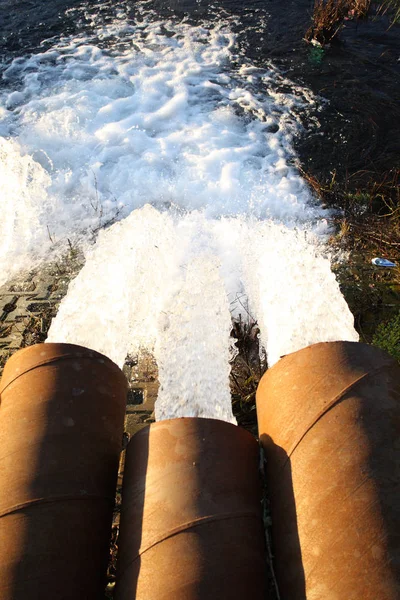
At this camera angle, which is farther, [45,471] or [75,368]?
[75,368]

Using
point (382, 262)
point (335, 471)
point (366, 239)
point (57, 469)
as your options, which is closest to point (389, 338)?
point (382, 262)

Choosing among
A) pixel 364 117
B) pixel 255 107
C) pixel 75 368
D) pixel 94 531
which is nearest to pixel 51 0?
pixel 255 107

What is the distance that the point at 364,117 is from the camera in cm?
788

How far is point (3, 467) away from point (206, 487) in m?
0.95

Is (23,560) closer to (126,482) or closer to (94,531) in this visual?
(94,531)

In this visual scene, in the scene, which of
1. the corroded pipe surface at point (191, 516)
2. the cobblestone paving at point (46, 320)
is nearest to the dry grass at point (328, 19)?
the cobblestone paving at point (46, 320)

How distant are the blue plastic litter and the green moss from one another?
0.89 m

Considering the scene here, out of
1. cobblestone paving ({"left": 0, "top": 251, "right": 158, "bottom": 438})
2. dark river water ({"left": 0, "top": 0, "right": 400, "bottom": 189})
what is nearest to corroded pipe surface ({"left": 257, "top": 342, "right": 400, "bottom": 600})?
cobblestone paving ({"left": 0, "top": 251, "right": 158, "bottom": 438})

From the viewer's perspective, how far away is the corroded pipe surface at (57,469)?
6.89 feet

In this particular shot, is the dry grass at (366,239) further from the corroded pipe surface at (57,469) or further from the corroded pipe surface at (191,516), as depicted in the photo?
the corroded pipe surface at (57,469)

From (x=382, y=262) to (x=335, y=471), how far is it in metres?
3.60

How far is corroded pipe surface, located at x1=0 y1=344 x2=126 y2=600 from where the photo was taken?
2.10m

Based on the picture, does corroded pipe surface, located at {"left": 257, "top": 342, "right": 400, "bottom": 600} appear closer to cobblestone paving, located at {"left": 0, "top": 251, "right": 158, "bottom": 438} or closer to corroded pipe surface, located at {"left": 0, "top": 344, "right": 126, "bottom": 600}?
corroded pipe surface, located at {"left": 0, "top": 344, "right": 126, "bottom": 600}

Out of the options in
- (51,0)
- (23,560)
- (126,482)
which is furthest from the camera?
(51,0)
